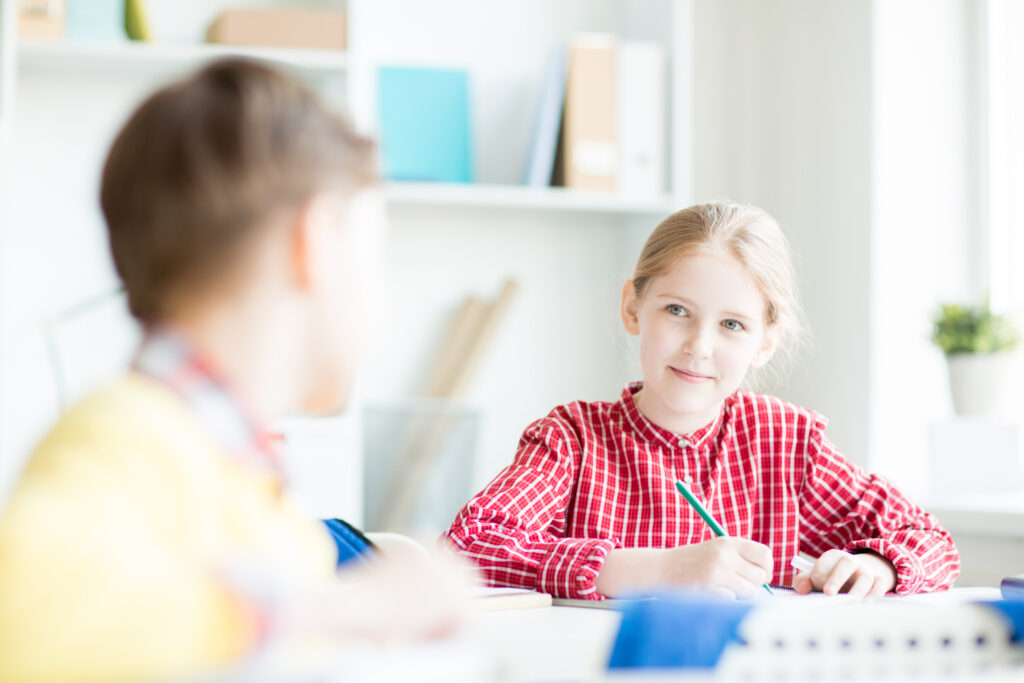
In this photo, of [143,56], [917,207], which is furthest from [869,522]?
[143,56]

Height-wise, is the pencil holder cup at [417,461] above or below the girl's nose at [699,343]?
below

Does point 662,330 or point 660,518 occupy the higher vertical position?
point 662,330

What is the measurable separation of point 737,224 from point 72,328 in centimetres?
172

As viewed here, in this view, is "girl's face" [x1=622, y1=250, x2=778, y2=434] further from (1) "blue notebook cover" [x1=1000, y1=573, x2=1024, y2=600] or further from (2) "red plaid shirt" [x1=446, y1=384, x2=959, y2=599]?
(1) "blue notebook cover" [x1=1000, y1=573, x2=1024, y2=600]

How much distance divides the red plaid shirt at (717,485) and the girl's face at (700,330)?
0.08 metres

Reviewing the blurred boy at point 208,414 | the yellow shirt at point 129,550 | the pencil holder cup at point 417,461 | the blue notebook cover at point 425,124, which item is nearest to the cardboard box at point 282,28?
the blue notebook cover at point 425,124

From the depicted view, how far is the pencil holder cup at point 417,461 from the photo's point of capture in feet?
8.43

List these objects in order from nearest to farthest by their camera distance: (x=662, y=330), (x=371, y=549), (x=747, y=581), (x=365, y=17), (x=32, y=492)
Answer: (x=32, y=492)
(x=371, y=549)
(x=747, y=581)
(x=662, y=330)
(x=365, y=17)

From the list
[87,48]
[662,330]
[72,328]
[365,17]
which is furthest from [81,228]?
[662,330]

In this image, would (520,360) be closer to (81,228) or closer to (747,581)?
(81,228)

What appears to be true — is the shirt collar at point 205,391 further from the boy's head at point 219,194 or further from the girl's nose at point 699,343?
the girl's nose at point 699,343

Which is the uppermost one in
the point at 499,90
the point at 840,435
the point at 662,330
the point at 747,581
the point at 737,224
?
the point at 499,90

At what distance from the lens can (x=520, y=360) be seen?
9.19ft

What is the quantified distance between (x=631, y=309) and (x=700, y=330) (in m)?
0.15
